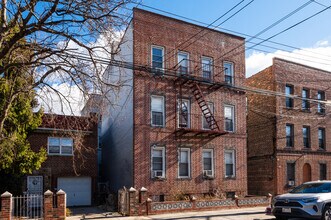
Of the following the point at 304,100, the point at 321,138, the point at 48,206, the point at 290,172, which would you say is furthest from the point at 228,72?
the point at 48,206

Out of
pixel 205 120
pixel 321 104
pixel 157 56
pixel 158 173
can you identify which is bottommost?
pixel 158 173

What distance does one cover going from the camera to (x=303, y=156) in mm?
26734

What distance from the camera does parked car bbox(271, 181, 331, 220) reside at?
12.3 metres

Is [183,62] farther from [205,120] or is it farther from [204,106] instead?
[205,120]

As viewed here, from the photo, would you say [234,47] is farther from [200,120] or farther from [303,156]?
[303,156]

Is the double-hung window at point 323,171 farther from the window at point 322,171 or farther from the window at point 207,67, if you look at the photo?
the window at point 207,67

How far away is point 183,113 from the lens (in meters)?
21.4

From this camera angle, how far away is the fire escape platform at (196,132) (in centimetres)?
2030

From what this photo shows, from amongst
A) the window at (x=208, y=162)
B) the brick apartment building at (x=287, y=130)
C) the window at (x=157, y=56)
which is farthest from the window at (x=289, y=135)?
the window at (x=157, y=56)

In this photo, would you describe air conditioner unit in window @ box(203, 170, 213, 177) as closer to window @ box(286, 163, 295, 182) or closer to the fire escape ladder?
the fire escape ladder

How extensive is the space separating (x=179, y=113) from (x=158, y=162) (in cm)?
310

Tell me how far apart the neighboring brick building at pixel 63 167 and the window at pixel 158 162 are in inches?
156

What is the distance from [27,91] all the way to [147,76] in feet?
33.8

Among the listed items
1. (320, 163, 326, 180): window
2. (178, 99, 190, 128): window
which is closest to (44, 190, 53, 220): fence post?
(178, 99, 190, 128): window
